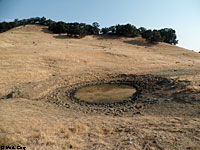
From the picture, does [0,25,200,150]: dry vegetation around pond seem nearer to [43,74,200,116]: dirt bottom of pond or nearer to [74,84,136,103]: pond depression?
[43,74,200,116]: dirt bottom of pond

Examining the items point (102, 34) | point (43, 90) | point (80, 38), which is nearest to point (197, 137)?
point (43, 90)

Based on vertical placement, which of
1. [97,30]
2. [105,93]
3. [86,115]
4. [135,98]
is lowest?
[86,115]

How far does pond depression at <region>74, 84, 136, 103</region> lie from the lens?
13.4 meters

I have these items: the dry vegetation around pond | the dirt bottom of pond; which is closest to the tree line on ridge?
the dry vegetation around pond

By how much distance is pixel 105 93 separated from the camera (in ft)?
49.5

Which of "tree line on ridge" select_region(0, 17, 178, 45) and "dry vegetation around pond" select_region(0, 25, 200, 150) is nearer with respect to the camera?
"dry vegetation around pond" select_region(0, 25, 200, 150)

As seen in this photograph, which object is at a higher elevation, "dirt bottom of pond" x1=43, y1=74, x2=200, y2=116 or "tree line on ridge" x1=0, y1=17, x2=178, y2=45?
"tree line on ridge" x1=0, y1=17, x2=178, y2=45

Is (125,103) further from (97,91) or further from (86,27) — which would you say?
(86,27)

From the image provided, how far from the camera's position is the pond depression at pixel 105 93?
13.4 m

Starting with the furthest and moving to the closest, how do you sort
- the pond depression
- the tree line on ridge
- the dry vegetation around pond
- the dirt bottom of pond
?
1. the tree line on ridge
2. the pond depression
3. the dirt bottom of pond
4. the dry vegetation around pond

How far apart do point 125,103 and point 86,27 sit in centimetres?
4780

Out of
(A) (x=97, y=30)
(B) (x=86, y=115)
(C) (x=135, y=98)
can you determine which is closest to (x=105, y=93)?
(C) (x=135, y=98)

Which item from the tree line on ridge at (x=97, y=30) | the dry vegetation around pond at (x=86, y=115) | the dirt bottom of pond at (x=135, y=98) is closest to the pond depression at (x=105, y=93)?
the dirt bottom of pond at (x=135, y=98)

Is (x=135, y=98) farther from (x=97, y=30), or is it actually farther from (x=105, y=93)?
(x=97, y=30)
